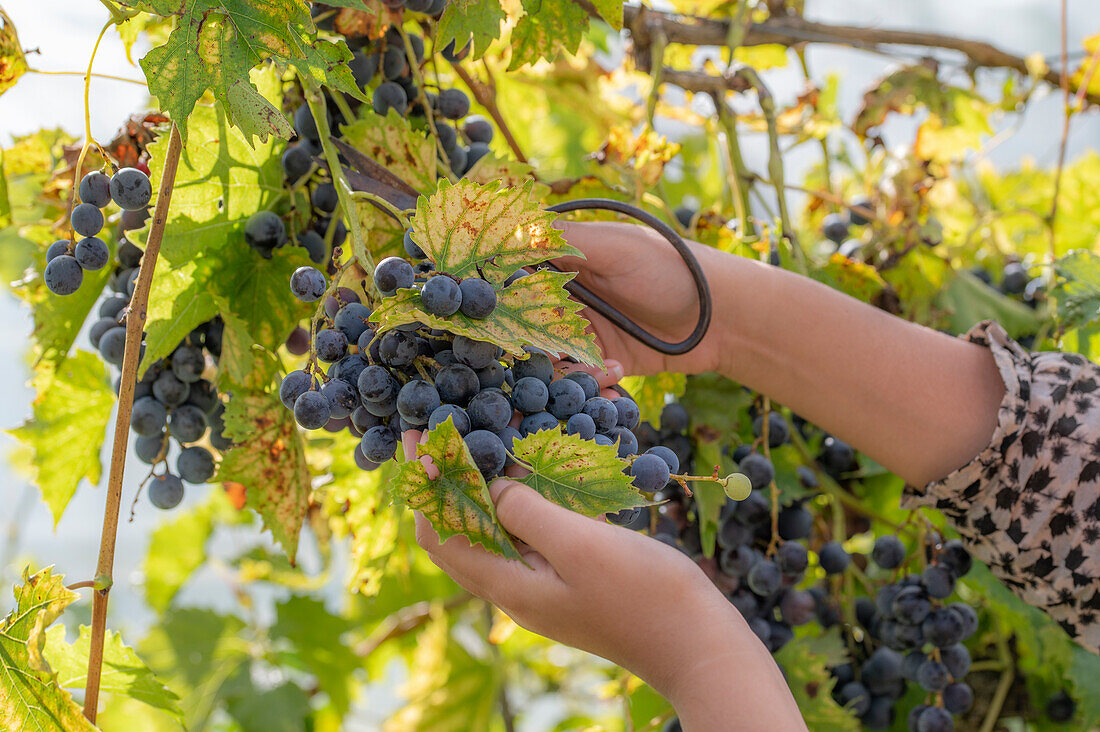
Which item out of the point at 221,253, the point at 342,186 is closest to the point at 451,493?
the point at 342,186

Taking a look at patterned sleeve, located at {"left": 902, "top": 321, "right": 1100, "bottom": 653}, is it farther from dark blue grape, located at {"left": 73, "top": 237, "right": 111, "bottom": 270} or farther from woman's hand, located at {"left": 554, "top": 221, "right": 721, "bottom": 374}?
dark blue grape, located at {"left": 73, "top": 237, "right": 111, "bottom": 270}

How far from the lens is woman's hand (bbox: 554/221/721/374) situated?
73 cm

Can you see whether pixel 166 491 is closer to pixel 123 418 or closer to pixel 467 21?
pixel 123 418

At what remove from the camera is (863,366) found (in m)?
0.87

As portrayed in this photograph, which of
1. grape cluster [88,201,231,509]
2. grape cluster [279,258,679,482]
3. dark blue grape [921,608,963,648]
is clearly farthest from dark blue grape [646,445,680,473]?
dark blue grape [921,608,963,648]

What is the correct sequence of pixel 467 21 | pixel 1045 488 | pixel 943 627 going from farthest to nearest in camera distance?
pixel 943 627
pixel 1045 488
pixel 467 21

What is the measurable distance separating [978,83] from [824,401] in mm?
840

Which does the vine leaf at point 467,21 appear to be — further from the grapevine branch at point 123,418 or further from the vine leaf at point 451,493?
the vine leaf at point 451,493

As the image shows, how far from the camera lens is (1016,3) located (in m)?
2.51

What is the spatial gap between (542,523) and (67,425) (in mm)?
628

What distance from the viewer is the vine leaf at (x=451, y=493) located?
0.48m

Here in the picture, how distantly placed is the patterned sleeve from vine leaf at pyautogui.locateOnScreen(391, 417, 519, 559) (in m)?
0.53

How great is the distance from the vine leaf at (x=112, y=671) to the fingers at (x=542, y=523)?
1.15 feet

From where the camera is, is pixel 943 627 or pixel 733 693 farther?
pixel 943 627
